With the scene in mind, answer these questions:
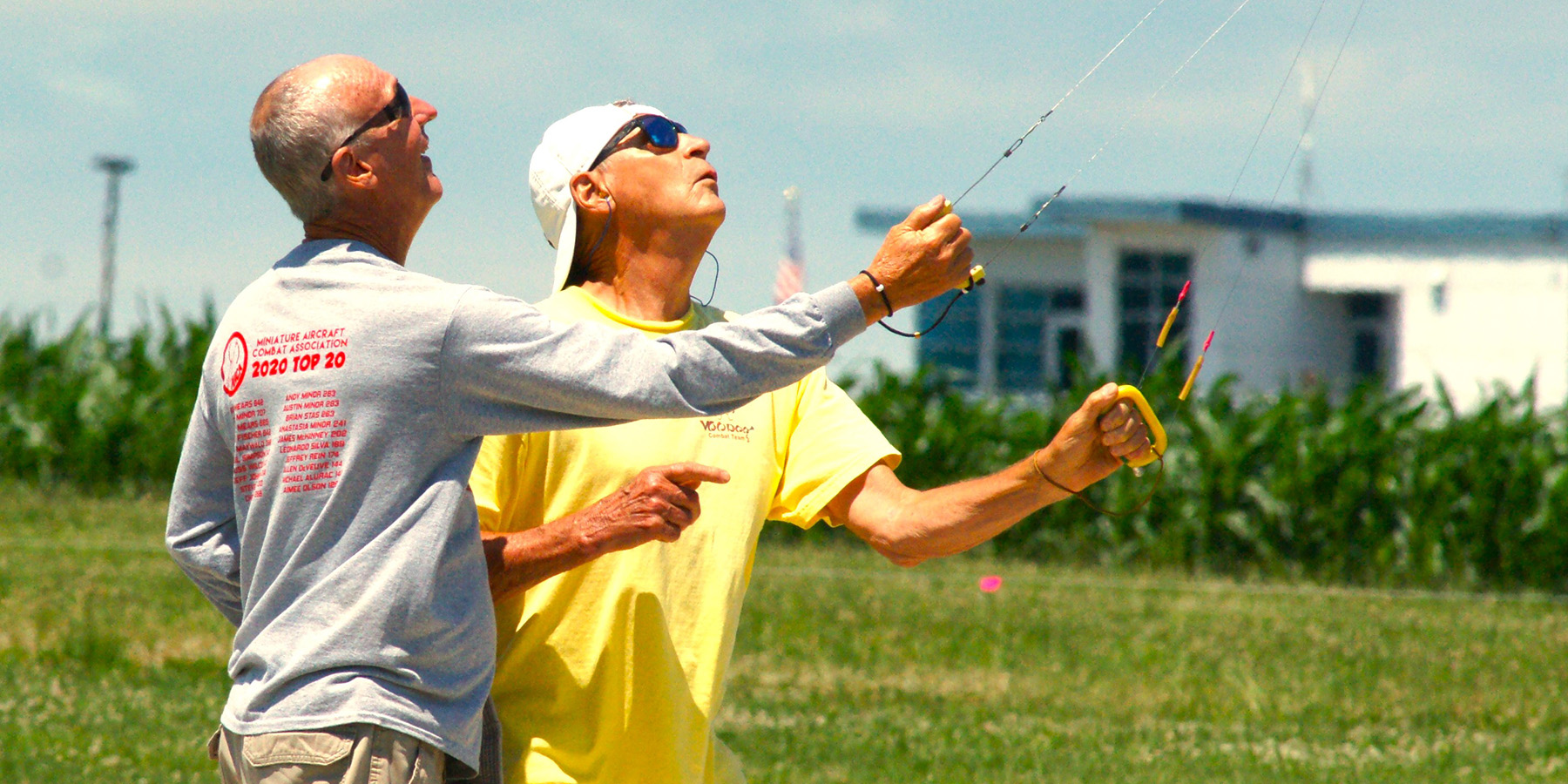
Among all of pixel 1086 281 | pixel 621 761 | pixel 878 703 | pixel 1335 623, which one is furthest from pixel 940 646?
pixel 1086 281

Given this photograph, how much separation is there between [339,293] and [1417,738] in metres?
6.57

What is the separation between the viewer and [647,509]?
2.47 m

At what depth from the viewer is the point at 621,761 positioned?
2.69m

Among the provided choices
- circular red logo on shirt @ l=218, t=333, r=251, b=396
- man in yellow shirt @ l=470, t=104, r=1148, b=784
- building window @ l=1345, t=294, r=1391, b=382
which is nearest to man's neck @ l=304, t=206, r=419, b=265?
circular red logo on shirt @ l=218, t=333, r=251, b=396

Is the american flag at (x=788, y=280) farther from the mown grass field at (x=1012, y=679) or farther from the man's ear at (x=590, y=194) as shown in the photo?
the man's ear at (x=590, y=194)

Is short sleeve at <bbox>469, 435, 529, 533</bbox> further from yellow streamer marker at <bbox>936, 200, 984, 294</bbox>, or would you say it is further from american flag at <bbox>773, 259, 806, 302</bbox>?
american flag at <bbox>773, 259, 806, 302</bbox>

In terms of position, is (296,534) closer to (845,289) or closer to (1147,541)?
(845,289)

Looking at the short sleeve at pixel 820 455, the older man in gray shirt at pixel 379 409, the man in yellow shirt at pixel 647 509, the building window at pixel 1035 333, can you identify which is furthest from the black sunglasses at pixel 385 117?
the building window at pixel 1035 333

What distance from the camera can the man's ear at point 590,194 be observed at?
9.77 ft

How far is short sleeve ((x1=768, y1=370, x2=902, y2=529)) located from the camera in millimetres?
3043

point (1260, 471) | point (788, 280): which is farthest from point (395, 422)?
point (788, 280)

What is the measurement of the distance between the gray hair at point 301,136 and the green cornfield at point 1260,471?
1224 cm

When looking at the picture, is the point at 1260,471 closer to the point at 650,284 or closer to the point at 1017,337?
the point at 650,284

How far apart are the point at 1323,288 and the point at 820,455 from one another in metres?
23.2
